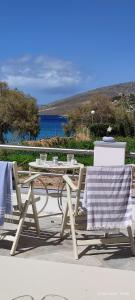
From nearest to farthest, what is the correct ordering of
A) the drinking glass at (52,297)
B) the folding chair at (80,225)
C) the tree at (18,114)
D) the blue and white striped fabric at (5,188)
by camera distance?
the drinking glass at (52,297) → the blue and white striped fabric at (5,188) → the folding chair at (80,225) → the tree at (18,114)

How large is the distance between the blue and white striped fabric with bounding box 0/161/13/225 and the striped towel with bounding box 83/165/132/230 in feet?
2.33

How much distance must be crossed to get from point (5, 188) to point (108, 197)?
95cm

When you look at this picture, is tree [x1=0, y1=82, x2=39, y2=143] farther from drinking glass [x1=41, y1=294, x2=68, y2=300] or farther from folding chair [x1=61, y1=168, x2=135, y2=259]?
drinking glass [x1=41, y1=294, x2=68, y2=300]

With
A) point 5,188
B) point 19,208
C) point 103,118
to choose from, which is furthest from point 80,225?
point 103,118

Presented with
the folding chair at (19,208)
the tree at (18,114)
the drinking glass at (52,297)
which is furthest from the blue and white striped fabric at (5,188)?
the tree at (18,114)

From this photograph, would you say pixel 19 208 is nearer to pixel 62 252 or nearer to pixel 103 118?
pixel 62 252

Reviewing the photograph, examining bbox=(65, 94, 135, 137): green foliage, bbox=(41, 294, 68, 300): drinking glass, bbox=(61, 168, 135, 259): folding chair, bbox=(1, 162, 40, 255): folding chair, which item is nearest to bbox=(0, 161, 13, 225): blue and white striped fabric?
bbox=(1, 162, 40, 255): folding chair

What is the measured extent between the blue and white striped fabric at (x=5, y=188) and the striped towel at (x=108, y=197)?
710 millimetres

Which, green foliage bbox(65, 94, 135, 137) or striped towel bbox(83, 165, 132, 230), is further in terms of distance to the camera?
green foliage bbox(65, 94, 135, 137)

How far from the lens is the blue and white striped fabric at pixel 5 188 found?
483 centimetres

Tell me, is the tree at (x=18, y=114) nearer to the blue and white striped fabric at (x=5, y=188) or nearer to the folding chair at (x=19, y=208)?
the folding chair at (x=19, y=208)

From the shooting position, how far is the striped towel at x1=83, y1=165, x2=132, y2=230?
4.78 metres

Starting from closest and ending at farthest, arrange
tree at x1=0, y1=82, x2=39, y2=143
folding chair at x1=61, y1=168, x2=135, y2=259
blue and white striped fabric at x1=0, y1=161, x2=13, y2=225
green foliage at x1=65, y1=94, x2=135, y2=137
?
blue and white striped fabric at x1=0, y1=161, x2=13, y2=225
folding chair at x1=61, y1=168, x2=135, y2=259
tree at x1=0, y1=82, x2=39, y2=143
green foliage at x1=65, y1=94, x2=135, y2=137

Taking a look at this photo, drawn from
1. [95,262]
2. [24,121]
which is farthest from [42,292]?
[24,121]
